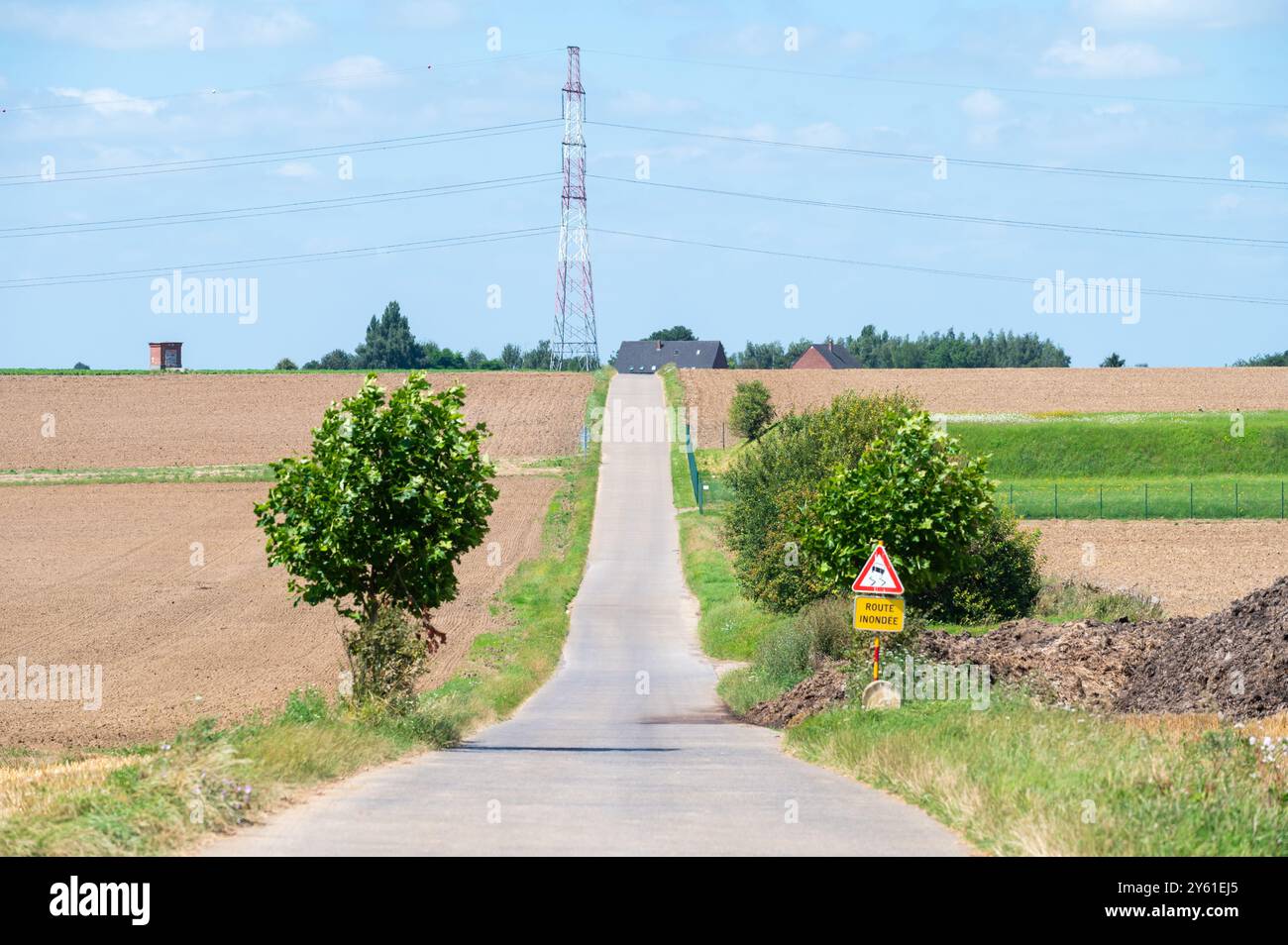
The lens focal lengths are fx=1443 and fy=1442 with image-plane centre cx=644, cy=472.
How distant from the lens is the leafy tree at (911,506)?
23828 mm

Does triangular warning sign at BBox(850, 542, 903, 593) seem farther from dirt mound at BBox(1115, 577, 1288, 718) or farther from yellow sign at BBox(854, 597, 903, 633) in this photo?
dirt mound at BBox(1115, 577, 1288, 718)

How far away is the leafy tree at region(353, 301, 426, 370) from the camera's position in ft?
558

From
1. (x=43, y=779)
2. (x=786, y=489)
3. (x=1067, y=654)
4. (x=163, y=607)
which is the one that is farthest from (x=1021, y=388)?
(x=43, y=779)

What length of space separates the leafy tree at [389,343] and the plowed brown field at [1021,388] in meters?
67.0

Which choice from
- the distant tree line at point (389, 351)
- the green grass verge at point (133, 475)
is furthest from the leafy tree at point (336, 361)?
the green grass verge at point (133, 475)

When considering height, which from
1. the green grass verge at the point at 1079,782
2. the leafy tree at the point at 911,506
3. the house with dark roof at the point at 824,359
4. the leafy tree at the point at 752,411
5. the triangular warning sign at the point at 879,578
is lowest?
the green grass verge at the point at 1079,782

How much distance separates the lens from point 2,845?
916 cm

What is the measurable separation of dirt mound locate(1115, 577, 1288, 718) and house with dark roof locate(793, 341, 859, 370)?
150766mm

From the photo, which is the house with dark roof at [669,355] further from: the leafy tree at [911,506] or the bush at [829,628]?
the leafy tree at [911,506]

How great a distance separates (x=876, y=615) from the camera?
20.5 metres

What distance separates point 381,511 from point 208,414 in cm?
7710

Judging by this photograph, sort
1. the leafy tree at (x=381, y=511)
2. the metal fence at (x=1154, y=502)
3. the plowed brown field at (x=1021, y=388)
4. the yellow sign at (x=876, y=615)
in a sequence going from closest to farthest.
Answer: the leafy tree at (x=381, y=511) → the yellow sign at (x=876, y=615) → the metal fence at (x=1154, y=502) → the plowed brown field at (x=1021, y=388)
